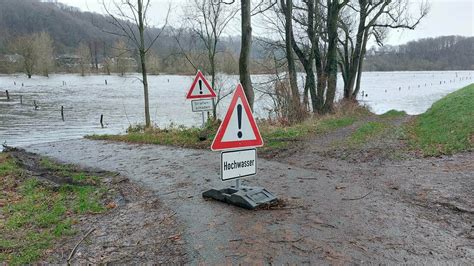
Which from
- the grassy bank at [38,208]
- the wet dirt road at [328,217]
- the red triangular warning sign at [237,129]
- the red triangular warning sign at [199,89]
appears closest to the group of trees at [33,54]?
the red triangular warning sign at [199,89]

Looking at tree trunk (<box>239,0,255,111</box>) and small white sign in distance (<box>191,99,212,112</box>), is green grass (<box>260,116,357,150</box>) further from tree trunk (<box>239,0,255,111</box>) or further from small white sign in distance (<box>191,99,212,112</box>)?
small white sign in distance (<box>191,99,212,112</box>)

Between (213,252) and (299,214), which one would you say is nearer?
(213,252)

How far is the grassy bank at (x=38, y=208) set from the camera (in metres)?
3.99

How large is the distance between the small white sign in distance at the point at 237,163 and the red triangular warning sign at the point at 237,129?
98mm

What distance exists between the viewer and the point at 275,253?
3.42m

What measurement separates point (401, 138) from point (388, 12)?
1525 cm

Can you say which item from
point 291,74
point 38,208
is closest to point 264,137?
point 38,208

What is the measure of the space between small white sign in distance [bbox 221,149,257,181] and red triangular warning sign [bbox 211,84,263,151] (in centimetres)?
10

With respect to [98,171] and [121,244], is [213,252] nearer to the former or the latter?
[121,244]

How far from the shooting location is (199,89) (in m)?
10.5

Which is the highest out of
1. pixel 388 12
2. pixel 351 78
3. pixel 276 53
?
pixel 388 12

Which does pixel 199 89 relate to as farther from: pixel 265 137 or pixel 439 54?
pixel 439 54

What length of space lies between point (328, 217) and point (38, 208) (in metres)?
4.40

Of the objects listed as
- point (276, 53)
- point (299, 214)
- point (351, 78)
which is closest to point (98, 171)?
point (299, 214)
